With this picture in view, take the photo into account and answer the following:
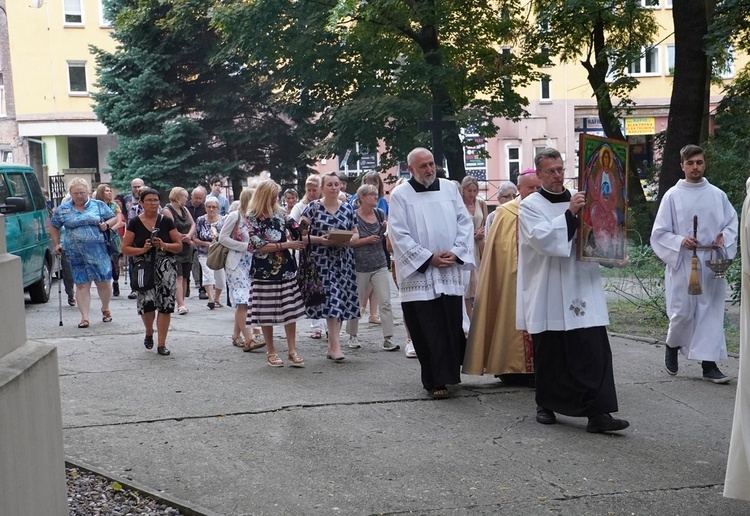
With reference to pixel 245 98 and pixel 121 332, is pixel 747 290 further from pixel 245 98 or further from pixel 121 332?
pixel 245 98

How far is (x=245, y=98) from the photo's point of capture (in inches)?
1314

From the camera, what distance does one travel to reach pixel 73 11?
153ft

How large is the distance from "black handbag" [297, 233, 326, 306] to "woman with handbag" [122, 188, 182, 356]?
1331mm

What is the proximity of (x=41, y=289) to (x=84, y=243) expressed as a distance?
3.41 m

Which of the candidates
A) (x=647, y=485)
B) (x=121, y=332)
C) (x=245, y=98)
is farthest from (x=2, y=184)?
(x=245, y=98)

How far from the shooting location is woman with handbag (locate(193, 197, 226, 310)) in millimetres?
15656

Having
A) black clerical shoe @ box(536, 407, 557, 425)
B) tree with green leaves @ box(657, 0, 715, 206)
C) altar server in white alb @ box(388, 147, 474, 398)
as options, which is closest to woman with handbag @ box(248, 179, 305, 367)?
altar server in white alb @ box(388, 147, 474, 398)

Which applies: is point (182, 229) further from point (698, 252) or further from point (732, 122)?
point (732, 122)

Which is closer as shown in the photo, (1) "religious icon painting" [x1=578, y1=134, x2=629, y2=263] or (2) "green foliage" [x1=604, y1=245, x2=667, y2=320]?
(1) "religious icon painting" [x1=578, y1=134, x2=629, y2=263]

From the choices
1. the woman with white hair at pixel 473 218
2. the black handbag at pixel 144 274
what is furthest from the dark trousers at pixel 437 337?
the black handbag at pixel 144 274

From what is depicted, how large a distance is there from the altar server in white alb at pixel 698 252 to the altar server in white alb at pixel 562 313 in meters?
2.12

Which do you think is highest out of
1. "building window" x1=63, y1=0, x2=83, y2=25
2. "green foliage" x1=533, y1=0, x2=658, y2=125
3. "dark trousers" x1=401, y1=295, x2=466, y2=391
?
"building window" x1=63, y1=0, x2=83, y2=25

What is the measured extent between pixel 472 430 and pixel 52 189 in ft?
78.8

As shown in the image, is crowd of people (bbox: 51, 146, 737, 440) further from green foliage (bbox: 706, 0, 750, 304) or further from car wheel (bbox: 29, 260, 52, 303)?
car wheel (bbox: 29, 260, 52, 303)
